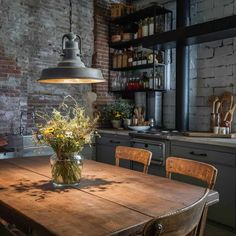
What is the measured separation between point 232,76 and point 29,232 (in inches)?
130

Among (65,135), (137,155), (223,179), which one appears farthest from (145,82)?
(65,135)

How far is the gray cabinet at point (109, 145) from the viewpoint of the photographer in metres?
4.34

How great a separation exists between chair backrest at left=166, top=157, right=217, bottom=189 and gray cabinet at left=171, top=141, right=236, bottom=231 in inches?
39.5

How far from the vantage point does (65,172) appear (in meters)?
1.94

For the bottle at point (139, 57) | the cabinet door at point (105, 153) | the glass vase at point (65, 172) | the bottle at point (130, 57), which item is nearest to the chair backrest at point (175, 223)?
the glass vase at point (65, 172)

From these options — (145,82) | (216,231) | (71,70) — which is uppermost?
(145,82)

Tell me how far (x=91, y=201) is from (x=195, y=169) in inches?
34.9

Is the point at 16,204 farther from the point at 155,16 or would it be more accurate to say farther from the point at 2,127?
the point at 155,16

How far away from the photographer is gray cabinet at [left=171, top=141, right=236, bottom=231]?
305 cm

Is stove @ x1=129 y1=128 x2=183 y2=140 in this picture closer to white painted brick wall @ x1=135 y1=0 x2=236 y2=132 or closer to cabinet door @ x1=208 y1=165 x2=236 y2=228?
white painted brick wall @ x1=135 y1=0 x2=236 y2=132

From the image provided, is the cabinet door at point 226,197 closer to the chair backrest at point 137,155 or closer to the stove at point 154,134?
the stove at point 154,134

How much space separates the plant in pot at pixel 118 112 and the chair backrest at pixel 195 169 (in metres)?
2.49

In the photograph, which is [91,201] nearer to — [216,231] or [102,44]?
[216,231]

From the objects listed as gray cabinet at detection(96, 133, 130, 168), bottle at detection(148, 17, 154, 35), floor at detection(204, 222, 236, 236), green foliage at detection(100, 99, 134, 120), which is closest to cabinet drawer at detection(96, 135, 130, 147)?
gray cabinet at detection(96, 133, 130, 168)
